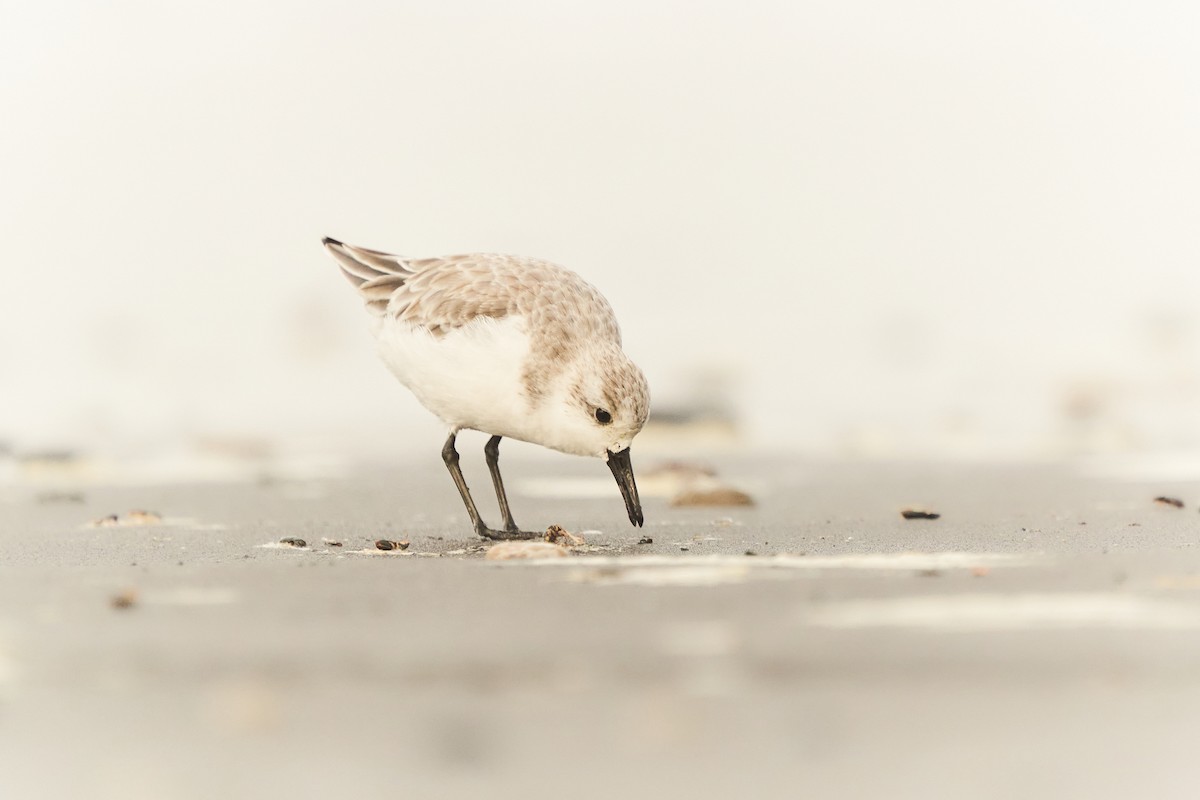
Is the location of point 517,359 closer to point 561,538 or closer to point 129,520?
point 561,538

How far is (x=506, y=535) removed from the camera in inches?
255

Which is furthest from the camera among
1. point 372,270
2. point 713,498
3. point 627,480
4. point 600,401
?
point 713,498

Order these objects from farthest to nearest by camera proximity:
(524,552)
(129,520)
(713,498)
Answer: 1. (713,498)
2. (129,520)
3. (524,552)

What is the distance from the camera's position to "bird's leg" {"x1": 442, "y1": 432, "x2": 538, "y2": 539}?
650 cm

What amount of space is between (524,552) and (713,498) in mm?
2301

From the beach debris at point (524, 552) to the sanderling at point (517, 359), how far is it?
0.53 meters

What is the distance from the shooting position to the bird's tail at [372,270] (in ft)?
22.3

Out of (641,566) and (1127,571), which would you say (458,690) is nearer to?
(641,566)

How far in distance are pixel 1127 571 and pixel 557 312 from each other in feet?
8.59

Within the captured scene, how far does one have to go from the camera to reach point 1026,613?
4375 millimetres

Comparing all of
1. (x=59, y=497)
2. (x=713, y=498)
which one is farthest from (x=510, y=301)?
(x=59, y=497)

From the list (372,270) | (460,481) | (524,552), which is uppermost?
(372,270)

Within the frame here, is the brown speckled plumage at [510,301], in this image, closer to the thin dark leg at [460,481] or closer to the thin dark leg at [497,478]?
the thin dark leg at [460,481]

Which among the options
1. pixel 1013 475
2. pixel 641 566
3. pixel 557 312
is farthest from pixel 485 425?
pixel 1013 475
